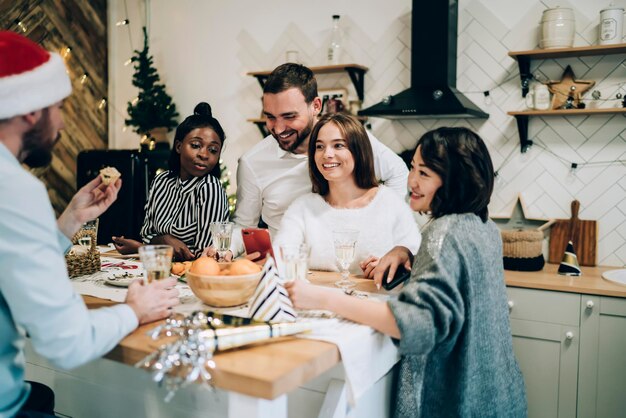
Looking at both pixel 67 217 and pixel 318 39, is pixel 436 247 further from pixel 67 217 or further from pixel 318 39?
pixel 318 39

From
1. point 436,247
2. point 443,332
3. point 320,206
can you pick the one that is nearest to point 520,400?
point 443,332

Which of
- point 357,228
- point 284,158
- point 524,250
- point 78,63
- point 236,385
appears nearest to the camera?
point 236,385

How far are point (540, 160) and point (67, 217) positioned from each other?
2.65 metres

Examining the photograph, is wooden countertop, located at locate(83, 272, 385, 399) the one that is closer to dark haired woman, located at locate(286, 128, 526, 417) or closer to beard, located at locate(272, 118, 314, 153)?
dark haired woman, located at locate(286, 128, 526, 417)

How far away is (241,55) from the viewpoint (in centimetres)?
445

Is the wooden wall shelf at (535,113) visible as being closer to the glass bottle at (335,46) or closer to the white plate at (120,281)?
the glass bottle at (335,46)

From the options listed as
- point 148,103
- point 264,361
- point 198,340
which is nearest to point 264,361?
point 264,361

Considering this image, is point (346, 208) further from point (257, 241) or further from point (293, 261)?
point (293, 261)

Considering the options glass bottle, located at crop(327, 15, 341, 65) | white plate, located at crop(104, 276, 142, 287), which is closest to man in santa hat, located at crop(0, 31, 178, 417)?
white plate, located at crop(104, 276, 142, 287)

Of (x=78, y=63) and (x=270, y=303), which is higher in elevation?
(x=78, y=63)

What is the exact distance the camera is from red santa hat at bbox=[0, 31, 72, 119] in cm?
112

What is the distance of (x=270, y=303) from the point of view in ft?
4.27

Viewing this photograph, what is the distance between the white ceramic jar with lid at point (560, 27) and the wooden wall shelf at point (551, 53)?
56 mm

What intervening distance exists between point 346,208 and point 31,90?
1.27m
